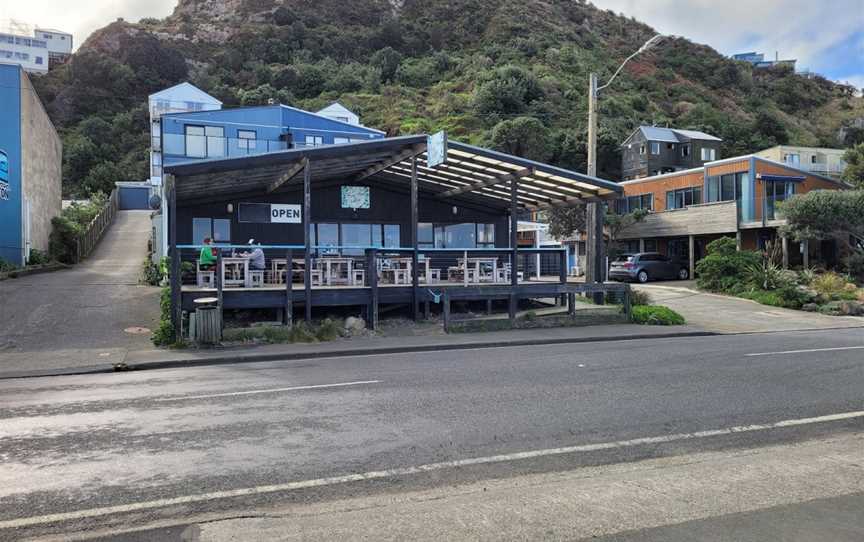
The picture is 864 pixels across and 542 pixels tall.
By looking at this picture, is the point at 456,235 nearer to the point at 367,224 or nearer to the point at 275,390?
the point at 367,224

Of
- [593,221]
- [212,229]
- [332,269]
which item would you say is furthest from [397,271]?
[212,229]

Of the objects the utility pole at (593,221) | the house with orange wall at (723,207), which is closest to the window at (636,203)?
the house with orange wall at (723,207)

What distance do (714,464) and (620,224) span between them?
116 feet

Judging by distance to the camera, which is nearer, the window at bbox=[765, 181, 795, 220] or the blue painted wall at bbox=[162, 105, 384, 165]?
the blue painted wall at bbox=[162, 105, 384, 165]

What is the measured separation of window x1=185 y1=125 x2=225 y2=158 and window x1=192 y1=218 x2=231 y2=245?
40.8 feet

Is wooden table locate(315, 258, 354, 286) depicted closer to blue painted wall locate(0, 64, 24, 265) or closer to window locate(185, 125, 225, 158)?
blue painted wall locate(0, 64, 24, 265)

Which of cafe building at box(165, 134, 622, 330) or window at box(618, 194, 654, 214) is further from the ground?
window at box(618, 194, 654, 214)

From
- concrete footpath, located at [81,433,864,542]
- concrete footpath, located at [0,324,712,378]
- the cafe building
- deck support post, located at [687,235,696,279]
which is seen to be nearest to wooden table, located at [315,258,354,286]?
the cafe building

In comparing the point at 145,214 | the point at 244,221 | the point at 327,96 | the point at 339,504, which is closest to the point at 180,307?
the point at 244,221

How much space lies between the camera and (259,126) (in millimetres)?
34656

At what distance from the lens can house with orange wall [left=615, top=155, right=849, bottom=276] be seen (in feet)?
107

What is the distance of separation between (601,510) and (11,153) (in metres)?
29.6

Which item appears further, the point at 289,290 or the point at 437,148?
the point at 437,148

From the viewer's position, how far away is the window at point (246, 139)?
33.8 metres
